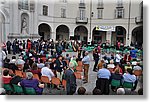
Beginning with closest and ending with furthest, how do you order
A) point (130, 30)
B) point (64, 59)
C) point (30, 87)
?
point (30, 87) < point (130, 30) < point (64, 59)

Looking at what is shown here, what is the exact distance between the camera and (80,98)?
14.1ft

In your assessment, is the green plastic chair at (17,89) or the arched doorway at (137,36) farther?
the arched doorway at (137,36)

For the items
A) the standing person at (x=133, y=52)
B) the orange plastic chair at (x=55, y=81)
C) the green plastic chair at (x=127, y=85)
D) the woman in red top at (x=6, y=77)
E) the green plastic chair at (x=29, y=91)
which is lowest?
the green plastic chair at (x=29, y=91)

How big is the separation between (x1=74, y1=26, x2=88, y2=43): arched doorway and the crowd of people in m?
0.13

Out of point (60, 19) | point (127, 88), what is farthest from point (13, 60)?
point (127, 88)

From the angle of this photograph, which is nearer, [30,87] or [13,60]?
[30,87]

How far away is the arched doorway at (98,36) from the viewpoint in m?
4.57

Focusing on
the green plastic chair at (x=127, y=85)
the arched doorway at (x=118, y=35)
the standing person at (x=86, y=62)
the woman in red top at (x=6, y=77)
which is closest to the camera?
the woman in red top at (x=6, y=77)

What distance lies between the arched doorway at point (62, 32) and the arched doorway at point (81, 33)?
5.9 inches

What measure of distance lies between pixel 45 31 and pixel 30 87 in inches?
37.4

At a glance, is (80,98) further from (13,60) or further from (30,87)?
(13,60)

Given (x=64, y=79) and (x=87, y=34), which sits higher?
(x=87, y=34)

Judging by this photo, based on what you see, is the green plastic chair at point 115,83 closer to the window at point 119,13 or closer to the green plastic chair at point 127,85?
the green plastic chair at point 127,85

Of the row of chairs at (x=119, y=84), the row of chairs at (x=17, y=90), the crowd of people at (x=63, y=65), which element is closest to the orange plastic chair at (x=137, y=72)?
the crowd of people at (x=63, y=65)
